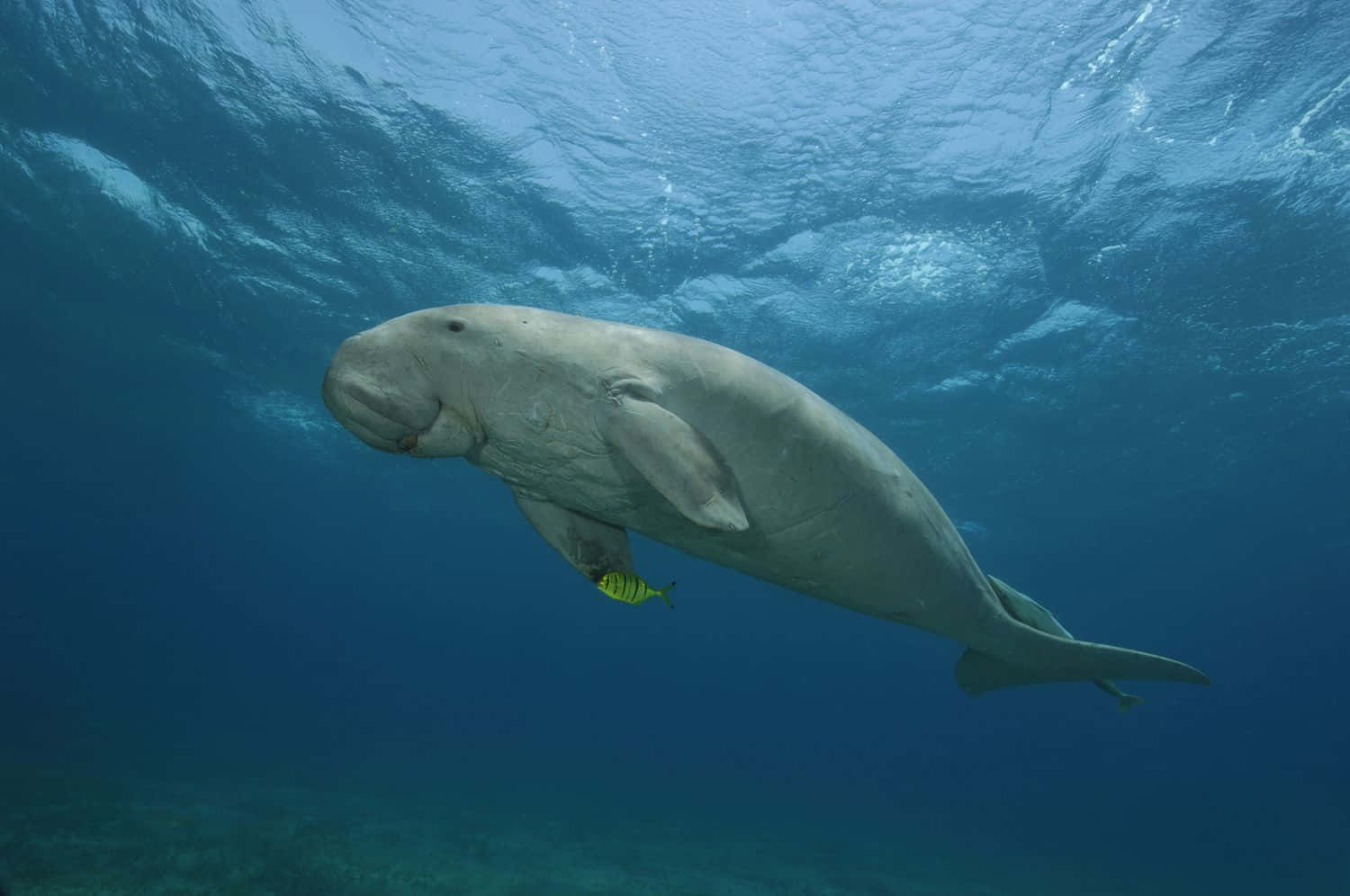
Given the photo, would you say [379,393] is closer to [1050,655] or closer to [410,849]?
[1050,655]

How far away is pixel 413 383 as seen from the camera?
2.15m

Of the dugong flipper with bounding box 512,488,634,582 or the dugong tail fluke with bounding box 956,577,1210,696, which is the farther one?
the dugong tail fluke with bounding box 956,577,1210,696

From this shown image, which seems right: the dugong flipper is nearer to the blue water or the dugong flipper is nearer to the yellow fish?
the yellow fish

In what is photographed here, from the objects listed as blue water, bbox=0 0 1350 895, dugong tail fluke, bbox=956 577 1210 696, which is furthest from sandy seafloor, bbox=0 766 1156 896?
dugong tail fluke, bbox=956 577 1210 696

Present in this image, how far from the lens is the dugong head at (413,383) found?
2.08 metres

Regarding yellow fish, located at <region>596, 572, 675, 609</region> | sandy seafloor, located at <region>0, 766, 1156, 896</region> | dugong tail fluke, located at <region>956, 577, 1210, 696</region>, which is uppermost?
dugong tail fluke, located at <region>956, 577, 1210, 696</region>

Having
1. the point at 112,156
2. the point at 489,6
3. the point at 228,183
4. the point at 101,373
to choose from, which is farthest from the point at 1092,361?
the point at 101,373

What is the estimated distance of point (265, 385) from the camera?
19234 millimetres

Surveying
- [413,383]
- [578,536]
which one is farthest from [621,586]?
[413,383]

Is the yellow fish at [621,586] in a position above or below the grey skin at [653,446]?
below

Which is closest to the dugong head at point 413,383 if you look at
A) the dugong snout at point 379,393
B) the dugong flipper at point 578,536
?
the dugong snout at point 379,393

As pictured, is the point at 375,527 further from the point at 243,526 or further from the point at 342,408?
the point at 342,408

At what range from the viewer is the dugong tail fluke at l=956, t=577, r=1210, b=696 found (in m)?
3.54

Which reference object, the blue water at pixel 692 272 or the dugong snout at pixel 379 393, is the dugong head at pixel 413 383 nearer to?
the dugong snout at pixel 379 393
